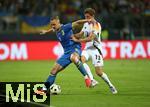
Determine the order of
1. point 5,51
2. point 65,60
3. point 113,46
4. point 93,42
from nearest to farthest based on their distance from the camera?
point 65,60 → point 93,42 → point 5,51 → point 113,46

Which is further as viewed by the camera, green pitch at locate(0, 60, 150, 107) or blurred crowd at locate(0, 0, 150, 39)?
blurred crowd at locate(0, 0, 150, 39)

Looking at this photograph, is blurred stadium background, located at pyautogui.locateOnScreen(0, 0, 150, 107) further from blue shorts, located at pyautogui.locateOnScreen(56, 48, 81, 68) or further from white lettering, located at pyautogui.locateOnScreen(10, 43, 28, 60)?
blue shorts, located at pyautogui.locateOnScreen(56, 48, 81, 68)

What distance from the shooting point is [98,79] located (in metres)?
19.3

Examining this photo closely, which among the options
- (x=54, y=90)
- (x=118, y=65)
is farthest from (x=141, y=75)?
(x=54, y=90)

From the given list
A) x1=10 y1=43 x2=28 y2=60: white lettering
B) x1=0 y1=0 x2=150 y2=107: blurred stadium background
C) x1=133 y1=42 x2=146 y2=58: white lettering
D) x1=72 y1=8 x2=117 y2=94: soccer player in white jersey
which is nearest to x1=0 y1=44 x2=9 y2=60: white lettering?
x1=0 y1=0 x2=150 y2=107: blurred stadium background

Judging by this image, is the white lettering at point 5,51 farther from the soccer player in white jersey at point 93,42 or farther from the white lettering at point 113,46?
the soccer player in white jersey at point 93,42

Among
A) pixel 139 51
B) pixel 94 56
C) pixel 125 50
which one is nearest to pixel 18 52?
pixel 125 50

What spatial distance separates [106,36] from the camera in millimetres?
28938

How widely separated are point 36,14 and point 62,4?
1703 millimetres

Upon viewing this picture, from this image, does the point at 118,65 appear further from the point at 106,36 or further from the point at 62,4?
the point at 62,4

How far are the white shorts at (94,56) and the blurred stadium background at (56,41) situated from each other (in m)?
3.44

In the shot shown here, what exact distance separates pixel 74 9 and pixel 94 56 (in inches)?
600

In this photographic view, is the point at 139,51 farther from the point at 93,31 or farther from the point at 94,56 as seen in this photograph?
the point at 93,31

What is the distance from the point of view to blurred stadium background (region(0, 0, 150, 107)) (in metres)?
22.4
